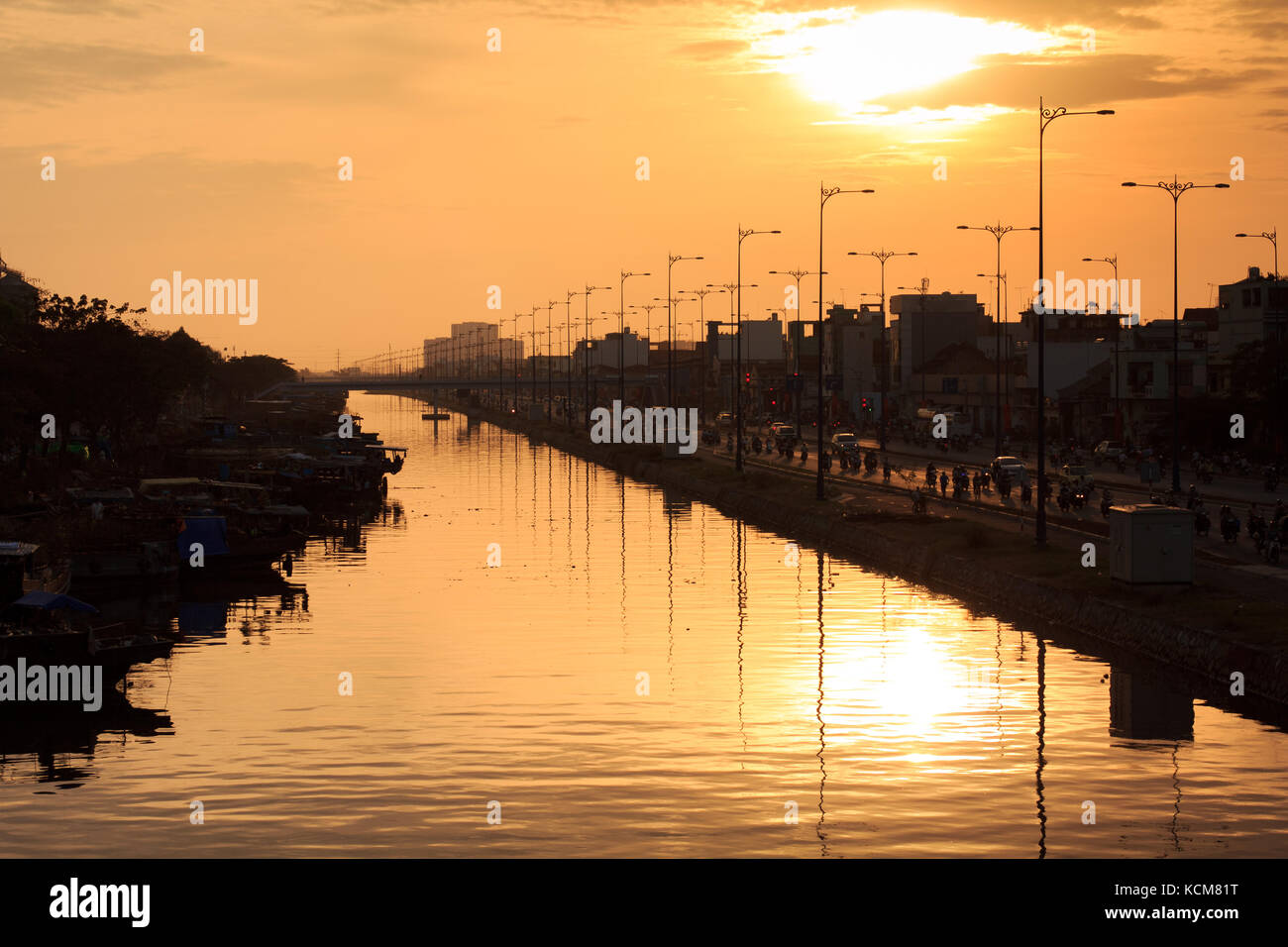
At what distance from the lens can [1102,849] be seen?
1137 inches

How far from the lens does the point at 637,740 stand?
38562 millimetres

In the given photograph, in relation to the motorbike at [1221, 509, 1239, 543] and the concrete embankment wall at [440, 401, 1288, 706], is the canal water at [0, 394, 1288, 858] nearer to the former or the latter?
the concrete embankment wall at [440, 401, 1288, 706]

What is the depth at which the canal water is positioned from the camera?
30.1m

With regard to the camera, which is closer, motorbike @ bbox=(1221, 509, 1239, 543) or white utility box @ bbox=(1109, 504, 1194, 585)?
white utility box @ bbox=(1109, 504, 1194, 585)

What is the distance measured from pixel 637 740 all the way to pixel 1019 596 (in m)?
23.6

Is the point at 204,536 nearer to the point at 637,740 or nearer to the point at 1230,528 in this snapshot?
the point at 637,740

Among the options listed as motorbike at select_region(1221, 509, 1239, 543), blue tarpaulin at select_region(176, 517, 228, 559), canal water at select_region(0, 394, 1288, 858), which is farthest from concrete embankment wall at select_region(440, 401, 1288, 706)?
blue tarpaulin at select_region(176, 517, 228, 559)

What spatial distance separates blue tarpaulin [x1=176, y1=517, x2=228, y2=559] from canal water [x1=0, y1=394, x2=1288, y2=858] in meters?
9.02

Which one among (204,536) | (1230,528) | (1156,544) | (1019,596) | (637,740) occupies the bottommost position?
(637,740)

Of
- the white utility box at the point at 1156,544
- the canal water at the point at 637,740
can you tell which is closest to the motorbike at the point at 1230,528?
the canal water at the point at 637,740

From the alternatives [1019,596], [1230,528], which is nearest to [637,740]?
[1019,596]

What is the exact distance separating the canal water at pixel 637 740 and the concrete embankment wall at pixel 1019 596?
4.36ft

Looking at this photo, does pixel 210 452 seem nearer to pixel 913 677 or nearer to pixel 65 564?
pixel 65 564

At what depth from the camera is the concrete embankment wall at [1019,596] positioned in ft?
140
